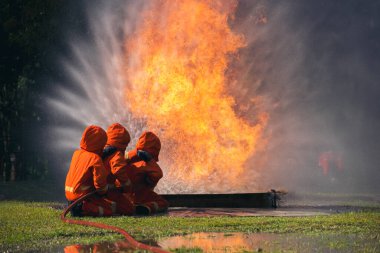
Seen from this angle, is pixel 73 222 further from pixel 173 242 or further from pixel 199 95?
pixel 199 95

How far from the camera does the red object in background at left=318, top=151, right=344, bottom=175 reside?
44925 millimetres

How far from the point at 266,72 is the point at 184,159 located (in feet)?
35.3

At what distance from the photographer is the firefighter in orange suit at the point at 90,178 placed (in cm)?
1317

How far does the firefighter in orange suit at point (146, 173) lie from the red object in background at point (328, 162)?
100 feet

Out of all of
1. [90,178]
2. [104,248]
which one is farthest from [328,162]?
[104,248]

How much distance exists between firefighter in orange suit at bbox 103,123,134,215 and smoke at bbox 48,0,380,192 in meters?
8.20

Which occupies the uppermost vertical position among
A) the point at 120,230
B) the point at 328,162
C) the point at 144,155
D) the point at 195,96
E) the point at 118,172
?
the point at 328,162

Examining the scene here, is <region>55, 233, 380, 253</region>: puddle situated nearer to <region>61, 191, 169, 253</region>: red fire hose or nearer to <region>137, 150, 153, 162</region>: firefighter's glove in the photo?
<region>61, 191, 169, 253</region>: red fire hose

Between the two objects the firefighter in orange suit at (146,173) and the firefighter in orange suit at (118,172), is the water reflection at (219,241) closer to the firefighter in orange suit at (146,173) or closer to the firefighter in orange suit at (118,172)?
the firefighter in orange suit at (118,172)

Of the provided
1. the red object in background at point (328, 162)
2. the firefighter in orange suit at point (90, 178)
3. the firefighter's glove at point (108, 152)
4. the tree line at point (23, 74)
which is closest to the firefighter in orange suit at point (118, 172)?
the firefighter's glove at point (108, 152)

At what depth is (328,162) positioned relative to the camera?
45.5m

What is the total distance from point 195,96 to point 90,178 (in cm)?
870

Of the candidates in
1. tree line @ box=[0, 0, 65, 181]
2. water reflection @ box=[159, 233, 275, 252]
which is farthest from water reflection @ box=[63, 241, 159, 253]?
tree line @ box=[0, 0, 65, 181]

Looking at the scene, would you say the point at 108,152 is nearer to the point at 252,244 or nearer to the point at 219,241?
the point at 219,241
